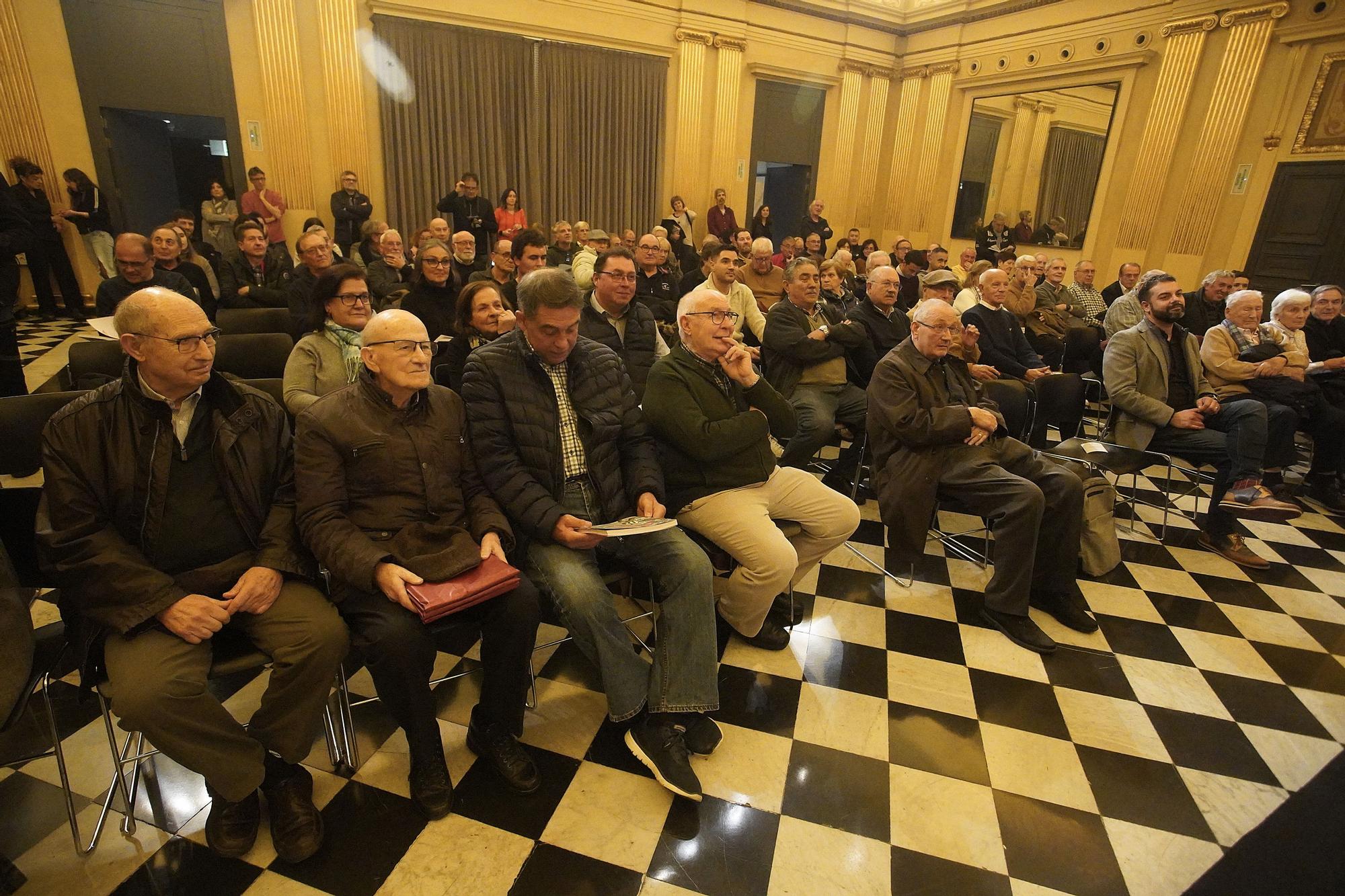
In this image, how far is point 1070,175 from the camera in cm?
921

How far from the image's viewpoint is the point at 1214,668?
8.46ft

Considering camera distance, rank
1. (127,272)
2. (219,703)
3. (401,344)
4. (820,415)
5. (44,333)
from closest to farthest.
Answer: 1. (219,703)
2. (401,344)
3. (127,272)
4. (820,415)
5. (44,333)

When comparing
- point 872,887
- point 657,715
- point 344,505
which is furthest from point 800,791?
point 344,505

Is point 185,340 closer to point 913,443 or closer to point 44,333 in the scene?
point 913,443

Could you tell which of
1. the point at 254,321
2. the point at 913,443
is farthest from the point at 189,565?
the point at 913,443

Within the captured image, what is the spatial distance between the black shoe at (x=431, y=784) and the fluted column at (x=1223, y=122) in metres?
9.84

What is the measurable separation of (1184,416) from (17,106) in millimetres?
10565

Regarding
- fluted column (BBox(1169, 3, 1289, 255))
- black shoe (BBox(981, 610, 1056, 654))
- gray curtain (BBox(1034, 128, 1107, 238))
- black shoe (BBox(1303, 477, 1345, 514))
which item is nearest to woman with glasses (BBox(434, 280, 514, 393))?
black shoe (BBox(981, 610, 1056, 654))

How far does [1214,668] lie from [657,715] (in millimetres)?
2281

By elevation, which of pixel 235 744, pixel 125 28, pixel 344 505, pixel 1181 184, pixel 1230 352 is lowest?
pixel 235 744

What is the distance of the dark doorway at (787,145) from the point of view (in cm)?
1038

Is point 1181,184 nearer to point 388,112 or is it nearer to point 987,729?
point 987,729

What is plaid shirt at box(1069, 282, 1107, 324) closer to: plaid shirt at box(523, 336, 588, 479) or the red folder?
plaid shirt at box(523, 336, 588, 479)

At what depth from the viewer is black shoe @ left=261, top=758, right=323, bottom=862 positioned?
1.63m
